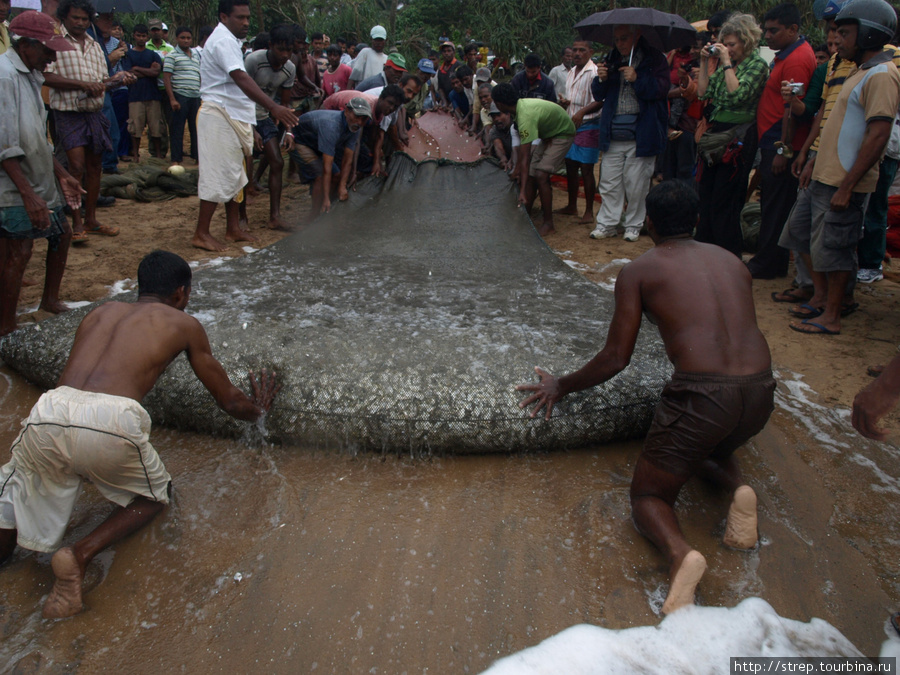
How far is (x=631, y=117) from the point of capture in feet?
16.9

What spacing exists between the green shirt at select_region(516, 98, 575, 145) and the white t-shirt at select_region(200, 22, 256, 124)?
2.29 meters

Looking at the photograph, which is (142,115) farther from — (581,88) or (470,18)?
(470,18)

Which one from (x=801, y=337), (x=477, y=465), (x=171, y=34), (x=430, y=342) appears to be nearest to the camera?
(x=477, y=465)

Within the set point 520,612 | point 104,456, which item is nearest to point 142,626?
point 104,456

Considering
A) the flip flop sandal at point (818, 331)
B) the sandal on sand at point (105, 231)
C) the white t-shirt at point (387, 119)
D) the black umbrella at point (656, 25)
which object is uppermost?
the black umbrella at point (656, 25)

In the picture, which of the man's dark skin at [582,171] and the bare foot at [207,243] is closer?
the bare foot at [207,243]

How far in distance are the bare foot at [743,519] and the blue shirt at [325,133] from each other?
169 inches

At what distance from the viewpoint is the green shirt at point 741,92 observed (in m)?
4.37

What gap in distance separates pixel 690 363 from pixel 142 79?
26.2 ft

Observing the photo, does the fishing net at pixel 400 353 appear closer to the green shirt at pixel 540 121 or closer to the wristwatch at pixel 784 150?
the wristwatch at pixel 784 150

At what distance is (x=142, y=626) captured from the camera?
1.75m

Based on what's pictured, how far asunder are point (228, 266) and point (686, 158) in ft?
13.4

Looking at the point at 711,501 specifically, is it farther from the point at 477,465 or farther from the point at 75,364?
the point at 75,364

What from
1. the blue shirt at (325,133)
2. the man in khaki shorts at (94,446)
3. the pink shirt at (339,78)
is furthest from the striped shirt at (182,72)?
the man in khaki shorts at (94,446)
